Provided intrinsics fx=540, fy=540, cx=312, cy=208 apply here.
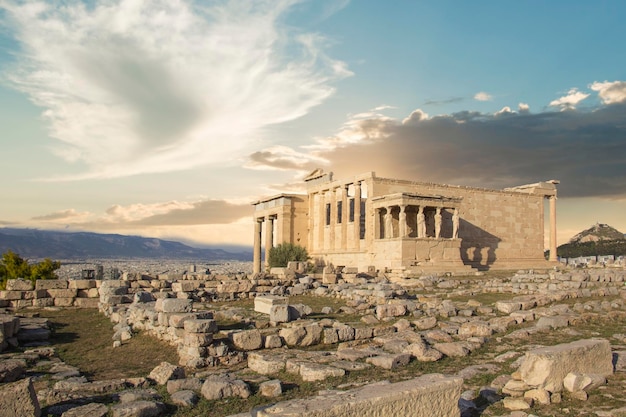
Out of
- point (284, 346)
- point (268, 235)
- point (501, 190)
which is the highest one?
point (501, 190)

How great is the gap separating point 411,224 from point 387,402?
1393 inches

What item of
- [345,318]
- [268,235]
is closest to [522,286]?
[345,318]

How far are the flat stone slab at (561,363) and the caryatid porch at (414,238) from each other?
2518 centimetres

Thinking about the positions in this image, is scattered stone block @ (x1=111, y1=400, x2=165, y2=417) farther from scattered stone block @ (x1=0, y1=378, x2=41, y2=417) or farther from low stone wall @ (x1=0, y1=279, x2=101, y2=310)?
low stone wall @ (x1=0, y1=279, x2=101, y2=310)

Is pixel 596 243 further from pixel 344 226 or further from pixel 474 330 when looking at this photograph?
pixel 474 330

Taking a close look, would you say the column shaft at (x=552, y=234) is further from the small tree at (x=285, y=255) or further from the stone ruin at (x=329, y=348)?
the stone ruin at (x=329, y=348)

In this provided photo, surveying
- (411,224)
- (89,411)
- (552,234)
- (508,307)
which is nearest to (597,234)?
(552,234)

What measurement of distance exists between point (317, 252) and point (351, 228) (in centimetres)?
436

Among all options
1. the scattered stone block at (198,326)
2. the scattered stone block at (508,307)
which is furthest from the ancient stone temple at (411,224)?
the scattered stone block at (198,326)

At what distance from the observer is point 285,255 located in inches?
1634

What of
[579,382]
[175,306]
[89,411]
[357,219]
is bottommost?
[89,411]

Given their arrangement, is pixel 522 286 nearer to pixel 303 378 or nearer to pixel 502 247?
pixel 303 378

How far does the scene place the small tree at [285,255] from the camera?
136ft

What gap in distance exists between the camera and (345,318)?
49.5ft
